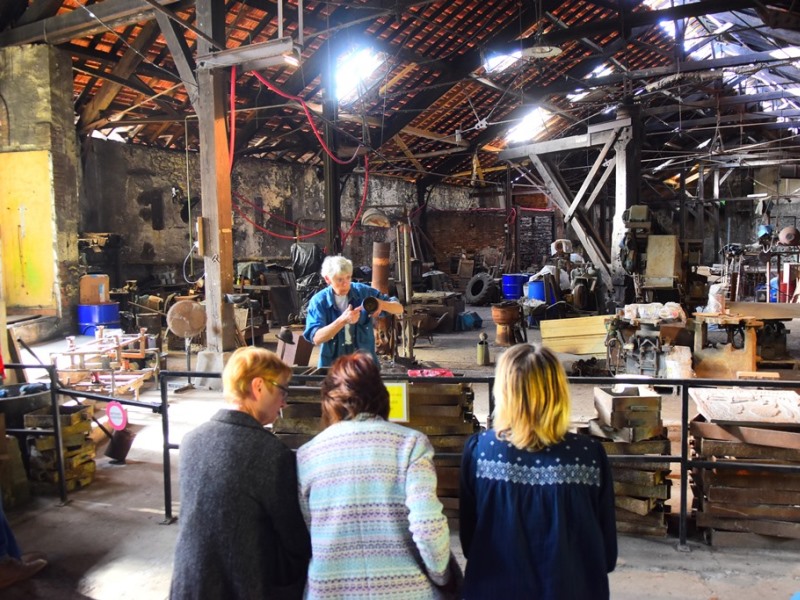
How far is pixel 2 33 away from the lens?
926cm

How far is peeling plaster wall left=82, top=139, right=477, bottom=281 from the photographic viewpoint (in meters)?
13.0

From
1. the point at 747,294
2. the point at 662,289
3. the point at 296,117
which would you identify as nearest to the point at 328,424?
the point at 662,289

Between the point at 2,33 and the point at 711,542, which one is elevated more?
the point at 2,33

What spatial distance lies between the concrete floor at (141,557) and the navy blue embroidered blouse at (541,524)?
4.68 ft

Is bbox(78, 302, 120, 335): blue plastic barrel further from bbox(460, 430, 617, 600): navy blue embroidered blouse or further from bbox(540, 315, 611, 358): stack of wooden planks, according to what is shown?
bbox(460, 430, 617, 600): navy blue embroidered blouse

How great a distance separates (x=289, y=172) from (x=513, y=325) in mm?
9363

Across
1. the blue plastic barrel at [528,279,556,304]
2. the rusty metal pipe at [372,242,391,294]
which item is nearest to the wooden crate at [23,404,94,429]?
the rusty metal pipe at [372,242,391,294]

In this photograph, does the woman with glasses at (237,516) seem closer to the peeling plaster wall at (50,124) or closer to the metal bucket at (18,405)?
the metal bucket at (18,405)

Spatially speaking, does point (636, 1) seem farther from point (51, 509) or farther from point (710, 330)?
point (51, 509)

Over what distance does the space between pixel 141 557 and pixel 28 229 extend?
783cm

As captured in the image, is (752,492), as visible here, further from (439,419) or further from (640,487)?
(439,419)

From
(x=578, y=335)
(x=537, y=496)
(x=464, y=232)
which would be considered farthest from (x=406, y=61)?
(x=537, y=496)

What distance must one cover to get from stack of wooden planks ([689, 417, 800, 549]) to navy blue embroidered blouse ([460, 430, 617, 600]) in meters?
1.92

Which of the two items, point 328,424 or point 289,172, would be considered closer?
point 328,424
